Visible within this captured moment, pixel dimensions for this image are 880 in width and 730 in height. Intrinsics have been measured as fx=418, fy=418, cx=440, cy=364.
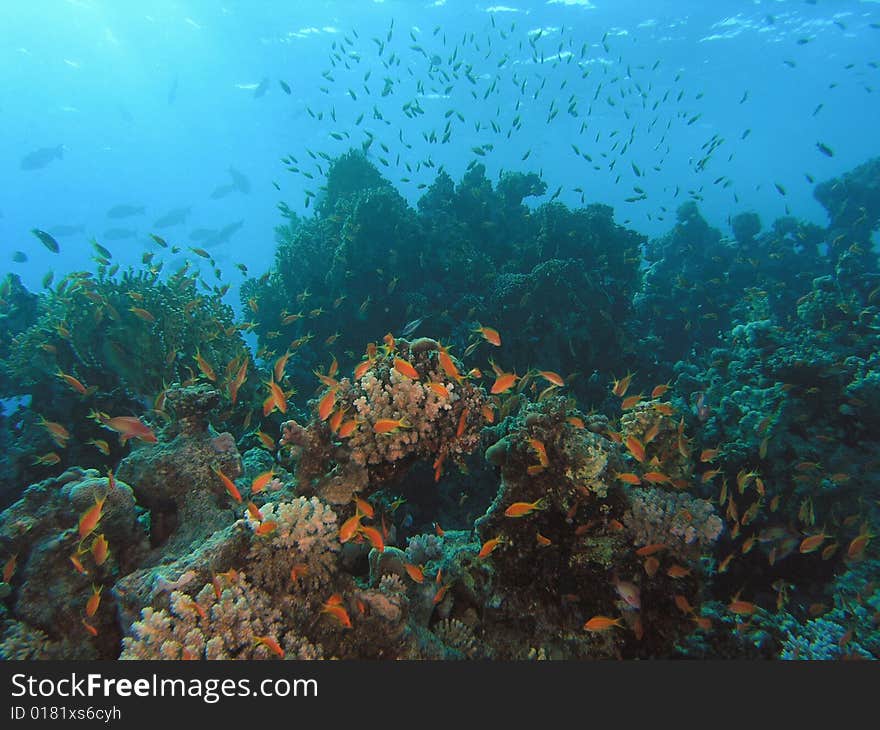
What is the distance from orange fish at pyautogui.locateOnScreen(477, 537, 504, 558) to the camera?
423 cm

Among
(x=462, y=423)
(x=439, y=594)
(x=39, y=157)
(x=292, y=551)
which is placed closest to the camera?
(x=292, y=551)

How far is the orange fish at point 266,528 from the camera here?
3758 mm

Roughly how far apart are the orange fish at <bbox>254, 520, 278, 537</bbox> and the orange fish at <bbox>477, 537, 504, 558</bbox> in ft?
6.68

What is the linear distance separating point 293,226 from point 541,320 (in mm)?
Answer: 13120

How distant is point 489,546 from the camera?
4230 millimetres

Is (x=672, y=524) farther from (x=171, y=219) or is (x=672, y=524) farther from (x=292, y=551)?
(x=171, y=219)

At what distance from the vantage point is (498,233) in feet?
48.6

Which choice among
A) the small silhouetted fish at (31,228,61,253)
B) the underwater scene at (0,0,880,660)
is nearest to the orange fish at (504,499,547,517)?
the underwater scene at (0,0,880,660)

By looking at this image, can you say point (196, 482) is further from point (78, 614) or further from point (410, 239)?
point (410, 239)

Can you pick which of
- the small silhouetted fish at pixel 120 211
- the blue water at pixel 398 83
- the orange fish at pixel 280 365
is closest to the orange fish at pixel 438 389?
the orange fish at pixel 280 365

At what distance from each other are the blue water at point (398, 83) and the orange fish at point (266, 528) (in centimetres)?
1682

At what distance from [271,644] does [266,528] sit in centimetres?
90

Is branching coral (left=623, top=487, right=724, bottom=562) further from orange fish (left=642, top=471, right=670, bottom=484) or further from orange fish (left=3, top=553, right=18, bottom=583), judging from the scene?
orange fish (left=3, top=553, right=18, bottom=583)

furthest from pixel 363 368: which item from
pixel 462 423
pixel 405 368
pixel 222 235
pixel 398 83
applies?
pixel 398 83
